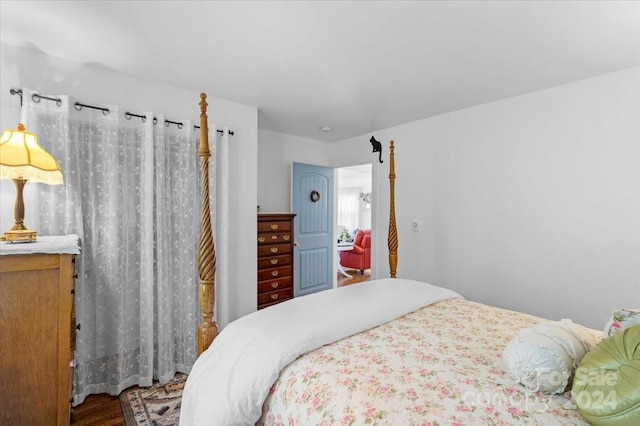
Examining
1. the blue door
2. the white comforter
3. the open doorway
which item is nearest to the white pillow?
the white comforter

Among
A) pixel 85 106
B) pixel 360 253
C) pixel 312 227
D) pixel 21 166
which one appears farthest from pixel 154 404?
pixel 360 253

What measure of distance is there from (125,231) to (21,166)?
2.67ft

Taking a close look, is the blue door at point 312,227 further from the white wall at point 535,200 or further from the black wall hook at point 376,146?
the white wall at point 535,200

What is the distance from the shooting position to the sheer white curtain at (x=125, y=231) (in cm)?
206

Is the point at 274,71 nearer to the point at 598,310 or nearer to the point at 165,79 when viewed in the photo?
the point at 165,79

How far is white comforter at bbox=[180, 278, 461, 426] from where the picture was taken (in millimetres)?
1183

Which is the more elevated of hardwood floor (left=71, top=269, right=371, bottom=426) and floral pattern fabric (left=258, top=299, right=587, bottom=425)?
floral pattern fabric (left=258, top=299, right=587, bottom=425)

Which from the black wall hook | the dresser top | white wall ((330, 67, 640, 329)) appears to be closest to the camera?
the dresser top

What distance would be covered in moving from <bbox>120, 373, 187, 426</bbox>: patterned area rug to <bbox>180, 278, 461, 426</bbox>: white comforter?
2.17ft

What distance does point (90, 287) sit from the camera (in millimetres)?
2176

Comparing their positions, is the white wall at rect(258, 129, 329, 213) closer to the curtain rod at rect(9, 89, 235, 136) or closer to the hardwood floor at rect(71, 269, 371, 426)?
the curtain rod at rect(9, 89, 235, 136)

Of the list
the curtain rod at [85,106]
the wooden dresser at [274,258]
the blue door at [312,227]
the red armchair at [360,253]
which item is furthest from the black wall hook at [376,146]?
the red armchair at [360,253]

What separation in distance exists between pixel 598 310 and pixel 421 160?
2.05 metres

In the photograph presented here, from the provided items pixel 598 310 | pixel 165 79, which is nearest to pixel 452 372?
pixel 598 310
